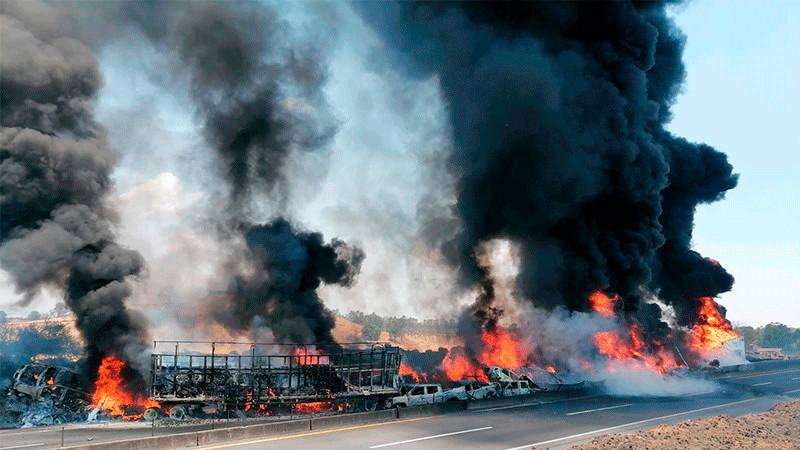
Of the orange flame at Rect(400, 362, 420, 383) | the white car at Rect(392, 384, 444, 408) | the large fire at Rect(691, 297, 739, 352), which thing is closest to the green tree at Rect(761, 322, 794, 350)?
the large fire at Rect(691, 297, 739, 352)

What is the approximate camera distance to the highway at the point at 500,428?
1669 centimetres

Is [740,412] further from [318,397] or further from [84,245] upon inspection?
[84,245]

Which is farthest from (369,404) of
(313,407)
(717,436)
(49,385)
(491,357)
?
(491,357)

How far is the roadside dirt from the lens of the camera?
49.8 ft

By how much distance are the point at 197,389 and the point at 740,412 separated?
23.0m

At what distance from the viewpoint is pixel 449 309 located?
5834 centimetres

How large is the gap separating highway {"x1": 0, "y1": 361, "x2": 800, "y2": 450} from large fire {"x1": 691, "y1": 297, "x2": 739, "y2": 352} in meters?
30.0

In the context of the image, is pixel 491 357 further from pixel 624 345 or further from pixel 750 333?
pixel 750 333

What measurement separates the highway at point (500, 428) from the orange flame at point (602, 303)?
13846 millimetres

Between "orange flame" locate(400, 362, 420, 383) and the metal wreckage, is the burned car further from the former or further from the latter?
"orange flame" locate(400, 362, 420, 383)

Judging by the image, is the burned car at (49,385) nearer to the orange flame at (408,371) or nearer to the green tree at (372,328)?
the orange flame at (408,371)

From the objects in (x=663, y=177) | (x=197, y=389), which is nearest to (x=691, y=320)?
(x=663, y=177)

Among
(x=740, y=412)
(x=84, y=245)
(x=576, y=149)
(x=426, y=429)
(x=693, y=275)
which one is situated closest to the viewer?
(x=426, y=429)

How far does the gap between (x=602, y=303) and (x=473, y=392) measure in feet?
68.7
